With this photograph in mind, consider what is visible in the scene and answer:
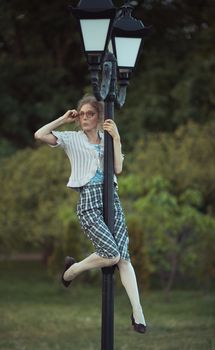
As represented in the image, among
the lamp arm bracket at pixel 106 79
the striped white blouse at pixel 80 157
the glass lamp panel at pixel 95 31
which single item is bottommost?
the striped white blouse at pixel 80 157

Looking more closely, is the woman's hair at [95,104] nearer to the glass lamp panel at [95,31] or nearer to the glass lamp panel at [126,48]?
the glass lamp panel at [126,48]

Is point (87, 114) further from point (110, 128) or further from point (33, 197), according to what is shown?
point (33, 197)

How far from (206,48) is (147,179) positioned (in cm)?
568

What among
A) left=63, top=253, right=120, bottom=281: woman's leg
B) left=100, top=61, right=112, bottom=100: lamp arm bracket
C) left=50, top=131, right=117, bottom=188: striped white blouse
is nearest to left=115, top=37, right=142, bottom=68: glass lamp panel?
left=100, top=61, right=112, bottom=100: lamp arm bracket

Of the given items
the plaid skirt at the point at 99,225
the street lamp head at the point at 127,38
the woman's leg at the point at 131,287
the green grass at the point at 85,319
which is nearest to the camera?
the plaid skirt at the point at 99,225

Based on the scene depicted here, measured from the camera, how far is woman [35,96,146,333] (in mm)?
6699

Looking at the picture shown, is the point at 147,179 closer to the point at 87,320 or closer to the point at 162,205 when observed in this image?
the point at 162,205

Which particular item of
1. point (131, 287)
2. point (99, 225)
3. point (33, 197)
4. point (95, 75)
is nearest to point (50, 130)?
point (95, 75)

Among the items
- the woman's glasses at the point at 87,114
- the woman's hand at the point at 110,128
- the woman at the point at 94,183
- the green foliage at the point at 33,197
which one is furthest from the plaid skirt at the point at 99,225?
the green foliage at the point at 33,197

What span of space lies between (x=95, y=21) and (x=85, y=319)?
8661 millimetres

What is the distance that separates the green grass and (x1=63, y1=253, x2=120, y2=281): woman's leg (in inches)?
150

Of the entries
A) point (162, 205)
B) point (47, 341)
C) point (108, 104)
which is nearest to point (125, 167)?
point (162, 205)

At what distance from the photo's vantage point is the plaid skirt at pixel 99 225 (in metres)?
6.68

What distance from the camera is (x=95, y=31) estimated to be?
6.42 m
